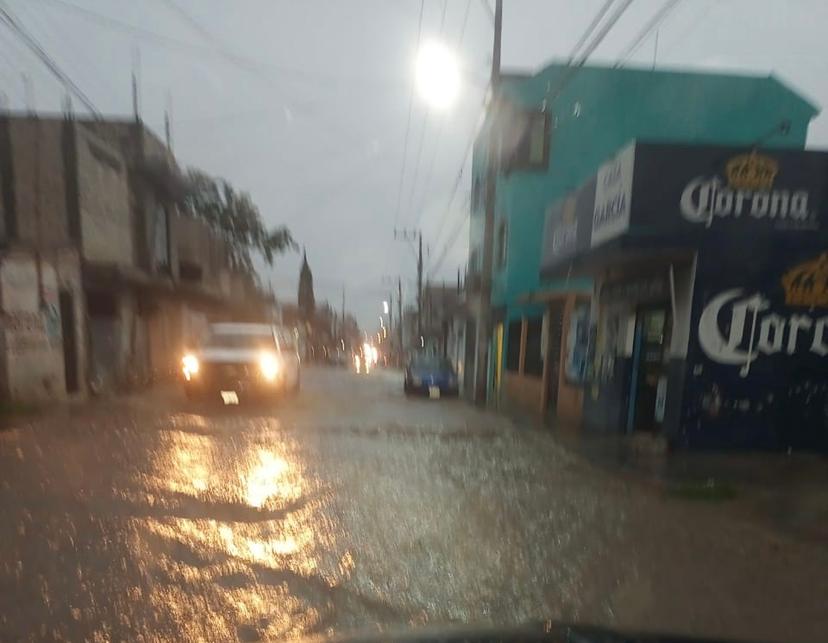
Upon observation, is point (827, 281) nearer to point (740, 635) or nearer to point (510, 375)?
point (740, 635)

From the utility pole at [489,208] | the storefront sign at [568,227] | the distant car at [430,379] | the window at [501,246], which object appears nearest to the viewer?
the storefront sign at [568,227]

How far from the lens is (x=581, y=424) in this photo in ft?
37.7

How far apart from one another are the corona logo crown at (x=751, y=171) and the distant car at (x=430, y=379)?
433 inches

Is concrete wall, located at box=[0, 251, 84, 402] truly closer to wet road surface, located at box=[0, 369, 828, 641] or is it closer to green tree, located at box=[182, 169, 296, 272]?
wet road surface, located at box=[0, 369, 828, 641]

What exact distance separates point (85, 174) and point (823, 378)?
15.5 meters

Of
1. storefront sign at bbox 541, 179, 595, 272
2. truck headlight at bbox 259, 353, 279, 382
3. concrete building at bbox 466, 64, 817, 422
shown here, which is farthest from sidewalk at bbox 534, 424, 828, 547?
concrete building at bbox 466, 64, 817, 422

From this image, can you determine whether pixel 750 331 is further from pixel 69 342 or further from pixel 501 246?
pixel 69 342

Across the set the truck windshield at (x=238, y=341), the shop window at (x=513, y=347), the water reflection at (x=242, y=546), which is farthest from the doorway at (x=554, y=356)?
the water reflection at (x=242, y=546)

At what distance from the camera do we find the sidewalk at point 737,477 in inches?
231

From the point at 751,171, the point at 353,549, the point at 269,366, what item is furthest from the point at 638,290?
the point at 269,366

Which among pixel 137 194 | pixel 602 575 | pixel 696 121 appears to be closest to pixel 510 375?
pixel 696 121

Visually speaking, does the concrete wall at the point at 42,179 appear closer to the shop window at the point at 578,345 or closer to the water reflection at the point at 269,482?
the water reflection at the point at 269,482

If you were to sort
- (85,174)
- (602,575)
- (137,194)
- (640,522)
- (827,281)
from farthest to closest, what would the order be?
(137,194) < (85,174) < (827,281) < (640,522) < (602,575)

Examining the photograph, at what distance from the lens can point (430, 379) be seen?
1788 cm
